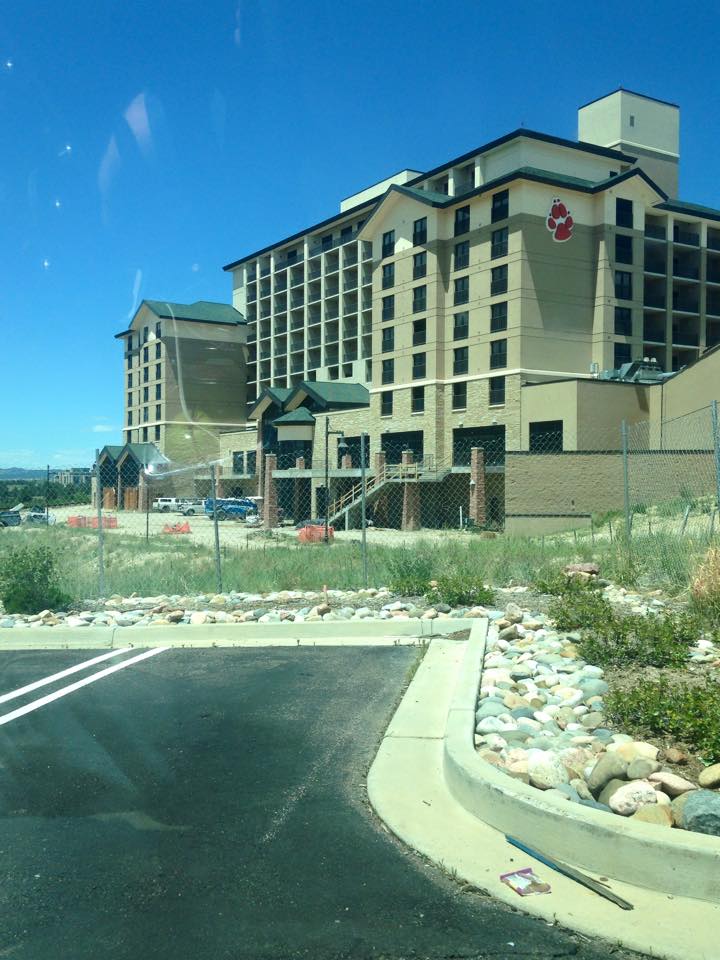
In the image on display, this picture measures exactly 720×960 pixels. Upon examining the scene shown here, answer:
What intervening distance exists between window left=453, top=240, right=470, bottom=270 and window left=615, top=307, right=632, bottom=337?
8865mm

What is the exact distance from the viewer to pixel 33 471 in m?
19.0

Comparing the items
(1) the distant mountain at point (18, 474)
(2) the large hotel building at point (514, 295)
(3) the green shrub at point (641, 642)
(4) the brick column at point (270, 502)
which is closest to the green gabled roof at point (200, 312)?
(2) the large hotel building at point (514, 295)

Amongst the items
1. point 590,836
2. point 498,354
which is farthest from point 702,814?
point 498,354

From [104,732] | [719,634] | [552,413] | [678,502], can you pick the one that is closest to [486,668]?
[719,634]

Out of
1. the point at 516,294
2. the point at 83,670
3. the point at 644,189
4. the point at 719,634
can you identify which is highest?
the point at 644,189

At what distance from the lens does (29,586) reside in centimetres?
1270

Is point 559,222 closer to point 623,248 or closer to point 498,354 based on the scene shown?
point 623,248

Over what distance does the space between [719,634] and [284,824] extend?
186 inches

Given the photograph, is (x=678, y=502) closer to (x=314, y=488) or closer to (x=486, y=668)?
(x=486, y=668)

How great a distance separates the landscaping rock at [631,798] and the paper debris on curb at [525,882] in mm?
675

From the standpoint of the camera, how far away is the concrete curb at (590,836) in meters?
4.12

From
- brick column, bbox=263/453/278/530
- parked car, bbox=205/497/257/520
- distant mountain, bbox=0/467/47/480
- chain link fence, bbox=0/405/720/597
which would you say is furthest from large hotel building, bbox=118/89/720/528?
distant mountain, bbox=0/467/47/480

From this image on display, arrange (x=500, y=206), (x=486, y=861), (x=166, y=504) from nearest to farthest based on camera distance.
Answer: (x=486, y=861) → (x=500, y=206) → (x=166, y=504)

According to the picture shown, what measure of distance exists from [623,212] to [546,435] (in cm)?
1534
